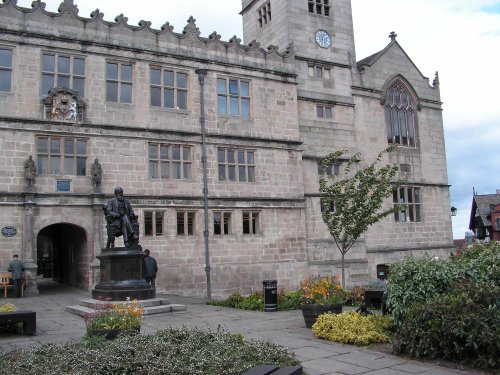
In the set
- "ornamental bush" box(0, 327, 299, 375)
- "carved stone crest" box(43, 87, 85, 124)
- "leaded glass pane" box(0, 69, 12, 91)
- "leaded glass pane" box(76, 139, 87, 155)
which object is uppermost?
"leaded glass pane" box(0, 69, 12, 91)

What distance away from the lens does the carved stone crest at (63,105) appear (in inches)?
822

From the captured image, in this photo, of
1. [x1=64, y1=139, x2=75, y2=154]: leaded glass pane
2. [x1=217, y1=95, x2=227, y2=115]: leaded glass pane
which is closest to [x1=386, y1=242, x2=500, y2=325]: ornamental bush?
[x1=64, y1=139, x2=75, y2=154]: leaded glass pane

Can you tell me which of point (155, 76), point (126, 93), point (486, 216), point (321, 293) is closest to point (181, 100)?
point (155, 76)

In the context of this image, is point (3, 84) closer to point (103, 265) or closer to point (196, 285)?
point (103, 265)

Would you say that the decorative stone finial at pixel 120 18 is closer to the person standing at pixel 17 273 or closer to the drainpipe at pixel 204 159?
the drainpipe at pixel 204 159

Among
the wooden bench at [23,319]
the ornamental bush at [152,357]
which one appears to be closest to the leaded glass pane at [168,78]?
the wooden bench at [23,319]

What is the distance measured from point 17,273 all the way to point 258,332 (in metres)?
10.6

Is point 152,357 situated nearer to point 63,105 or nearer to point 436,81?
point 63,105

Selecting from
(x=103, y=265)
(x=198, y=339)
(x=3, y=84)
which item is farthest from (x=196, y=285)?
(x=198, y=339)

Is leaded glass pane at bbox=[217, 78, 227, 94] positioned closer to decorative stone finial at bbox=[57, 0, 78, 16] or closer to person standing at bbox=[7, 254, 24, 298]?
decorative stone finial at bbox=[57, 0, 78, 16]

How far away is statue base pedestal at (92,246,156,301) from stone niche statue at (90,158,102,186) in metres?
6.09

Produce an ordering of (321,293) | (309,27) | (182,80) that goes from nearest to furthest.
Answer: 1. (321,293)
2. (182,80)
3. (309,27)

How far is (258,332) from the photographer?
11.7 m

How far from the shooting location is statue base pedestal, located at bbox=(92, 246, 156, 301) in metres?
15.1
